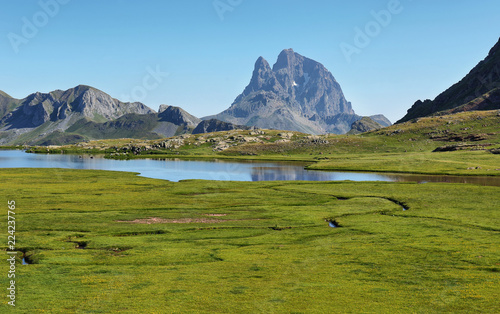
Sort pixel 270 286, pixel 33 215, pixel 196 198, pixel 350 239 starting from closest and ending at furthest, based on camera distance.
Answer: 1. pixel 270 286
2. pixel 350 239
3. pixel 33 215
4. pixel 196 198

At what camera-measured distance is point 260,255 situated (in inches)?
1608

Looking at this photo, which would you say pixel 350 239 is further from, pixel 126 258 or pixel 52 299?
pixel 52 299

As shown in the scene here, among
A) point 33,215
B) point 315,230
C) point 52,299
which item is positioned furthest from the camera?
point 33,215

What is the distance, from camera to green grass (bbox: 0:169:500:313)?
2706 cm

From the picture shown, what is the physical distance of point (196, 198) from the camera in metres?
86.1

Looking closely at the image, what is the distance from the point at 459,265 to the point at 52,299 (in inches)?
1397

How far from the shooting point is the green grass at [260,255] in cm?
2706

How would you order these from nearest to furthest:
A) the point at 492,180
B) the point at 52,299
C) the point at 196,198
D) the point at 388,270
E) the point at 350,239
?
the point at 52,299, the point at 388,270, the point at 350,239, the point at 196,198, the point at 492,180

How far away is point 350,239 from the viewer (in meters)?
48.0

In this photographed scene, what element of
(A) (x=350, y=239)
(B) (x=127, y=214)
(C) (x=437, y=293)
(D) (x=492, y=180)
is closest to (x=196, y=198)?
(B) (x=127, y=214)

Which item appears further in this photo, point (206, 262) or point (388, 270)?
point (206, 262)

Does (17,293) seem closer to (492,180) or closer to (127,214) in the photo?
(127,214)

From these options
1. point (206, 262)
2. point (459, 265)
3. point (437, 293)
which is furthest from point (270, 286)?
point (459, 265)

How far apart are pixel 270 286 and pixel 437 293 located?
41.9ft
